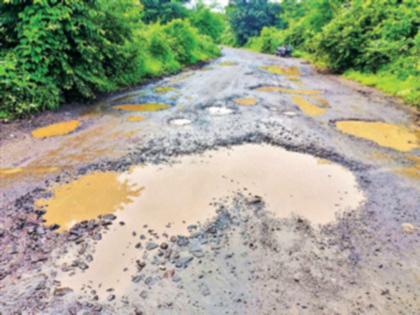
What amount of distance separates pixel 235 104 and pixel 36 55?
4883 millimetres

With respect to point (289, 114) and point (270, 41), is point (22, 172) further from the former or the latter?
point (270, 41)

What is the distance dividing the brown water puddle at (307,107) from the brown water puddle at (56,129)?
531cm

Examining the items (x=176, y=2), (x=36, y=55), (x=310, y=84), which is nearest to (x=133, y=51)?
(x=36, y=55)

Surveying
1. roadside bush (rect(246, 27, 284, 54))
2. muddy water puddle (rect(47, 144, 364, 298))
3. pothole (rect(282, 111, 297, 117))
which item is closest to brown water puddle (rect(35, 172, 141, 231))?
muddy water puddle (rect(47, 144, 364, 298))

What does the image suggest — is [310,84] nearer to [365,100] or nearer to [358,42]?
[365,100]

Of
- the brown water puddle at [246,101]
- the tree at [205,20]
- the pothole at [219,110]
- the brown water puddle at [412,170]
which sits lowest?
the brown water puddle at [412,170]

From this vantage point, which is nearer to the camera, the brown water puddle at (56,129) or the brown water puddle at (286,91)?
the brown water puddle at (56,129)

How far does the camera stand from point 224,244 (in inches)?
112

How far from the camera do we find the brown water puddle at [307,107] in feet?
23.6

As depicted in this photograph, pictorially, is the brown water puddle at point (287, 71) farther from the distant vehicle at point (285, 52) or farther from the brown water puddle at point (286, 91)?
the distant vehicle at point (285, 52)

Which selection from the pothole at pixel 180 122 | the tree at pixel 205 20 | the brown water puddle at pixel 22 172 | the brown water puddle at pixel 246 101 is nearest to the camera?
the brown water puddle at pixel 22 172

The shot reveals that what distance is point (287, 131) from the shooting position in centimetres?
584

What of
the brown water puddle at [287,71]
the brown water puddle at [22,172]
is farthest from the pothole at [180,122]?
the brown water puddle at [287,71]

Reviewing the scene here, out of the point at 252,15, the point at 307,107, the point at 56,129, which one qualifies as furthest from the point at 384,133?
the point at 252,15
